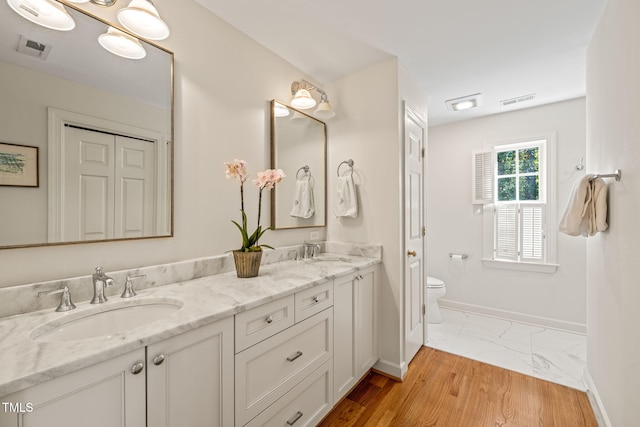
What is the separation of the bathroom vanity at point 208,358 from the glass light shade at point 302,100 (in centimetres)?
121

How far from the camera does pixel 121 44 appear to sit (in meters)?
1.27

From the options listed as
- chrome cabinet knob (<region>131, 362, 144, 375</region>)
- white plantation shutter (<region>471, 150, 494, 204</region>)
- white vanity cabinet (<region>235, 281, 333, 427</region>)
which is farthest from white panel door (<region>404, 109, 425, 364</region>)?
chrome cabinet knob (<region>131, 362, 144, 375</region>)

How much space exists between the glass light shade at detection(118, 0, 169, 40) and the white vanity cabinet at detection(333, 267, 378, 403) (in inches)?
62.2

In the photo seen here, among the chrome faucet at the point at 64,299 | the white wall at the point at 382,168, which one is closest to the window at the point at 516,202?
the white wall at the point at 382,168

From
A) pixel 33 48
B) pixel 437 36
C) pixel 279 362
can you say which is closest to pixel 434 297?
pixel 279 362

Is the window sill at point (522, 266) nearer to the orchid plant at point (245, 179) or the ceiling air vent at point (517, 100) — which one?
the ceiling air vent at point (517, 100)

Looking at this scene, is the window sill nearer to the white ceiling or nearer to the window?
the window

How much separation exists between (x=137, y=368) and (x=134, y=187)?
0.84 meters

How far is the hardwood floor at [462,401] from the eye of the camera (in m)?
1.64

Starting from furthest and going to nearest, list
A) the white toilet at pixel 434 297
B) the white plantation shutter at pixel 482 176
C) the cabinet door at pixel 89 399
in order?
the white plantation shutter at pixel 482 176
the white toilet at pixel 434 297
the cabinet door at pixel 89 399

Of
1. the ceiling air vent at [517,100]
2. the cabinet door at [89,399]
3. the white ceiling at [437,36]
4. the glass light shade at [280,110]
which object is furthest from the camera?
the ceiling air vent at [517,100]

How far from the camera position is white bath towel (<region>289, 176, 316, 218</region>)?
2170 millimetres

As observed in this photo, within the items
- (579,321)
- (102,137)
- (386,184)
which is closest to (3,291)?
(102,137)

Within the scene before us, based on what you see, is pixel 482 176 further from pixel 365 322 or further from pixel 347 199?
pixel 365 322
